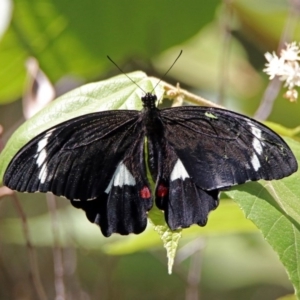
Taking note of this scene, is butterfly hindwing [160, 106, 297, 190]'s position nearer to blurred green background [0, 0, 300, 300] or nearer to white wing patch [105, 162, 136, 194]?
white wing patch [105, 162, 136, 194]

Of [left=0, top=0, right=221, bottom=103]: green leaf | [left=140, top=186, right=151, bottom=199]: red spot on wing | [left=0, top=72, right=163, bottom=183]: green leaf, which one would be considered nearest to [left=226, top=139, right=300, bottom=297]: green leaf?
[left=140, top=186, right=151, bottom=199]: red spot on wing

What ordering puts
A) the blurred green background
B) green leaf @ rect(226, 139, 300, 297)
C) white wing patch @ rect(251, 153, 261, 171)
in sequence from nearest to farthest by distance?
green leaf @ rect(226, 139, 300, 297) < white wing patch @ rect(251, 153, 261, 171) < the blurred green background

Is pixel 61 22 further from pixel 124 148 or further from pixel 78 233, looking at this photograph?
pixel 78 233

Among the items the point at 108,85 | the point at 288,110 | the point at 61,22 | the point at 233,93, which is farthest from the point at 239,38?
the point at 108,85

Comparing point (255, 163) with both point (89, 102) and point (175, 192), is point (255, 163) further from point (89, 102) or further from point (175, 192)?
point (89, 102)

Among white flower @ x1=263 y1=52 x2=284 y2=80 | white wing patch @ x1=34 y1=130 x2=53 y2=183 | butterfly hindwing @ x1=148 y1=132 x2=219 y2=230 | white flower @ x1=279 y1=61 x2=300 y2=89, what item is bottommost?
butterfly hindwing @ x1=148 y1=132 x2=219 y2=230
